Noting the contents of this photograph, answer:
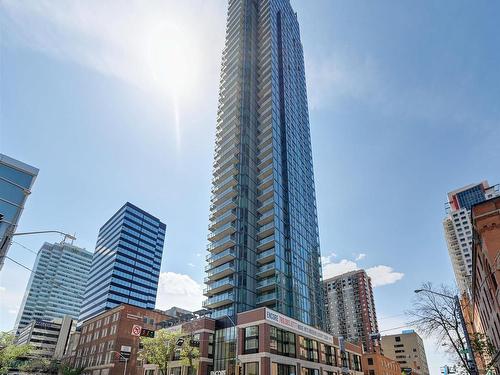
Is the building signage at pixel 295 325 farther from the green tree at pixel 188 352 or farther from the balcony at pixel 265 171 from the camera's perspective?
the balcony at pixel 265 171

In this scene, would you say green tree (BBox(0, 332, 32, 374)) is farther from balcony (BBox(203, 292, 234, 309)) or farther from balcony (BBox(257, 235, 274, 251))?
balcony (BBox(257, 235, 274, 251))

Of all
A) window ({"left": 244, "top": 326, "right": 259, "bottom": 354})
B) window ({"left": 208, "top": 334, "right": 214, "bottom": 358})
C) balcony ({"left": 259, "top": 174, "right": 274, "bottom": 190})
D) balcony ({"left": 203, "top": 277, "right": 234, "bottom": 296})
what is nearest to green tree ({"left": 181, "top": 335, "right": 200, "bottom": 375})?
window ({"left": 208, "top": 334, "right": 214, "bottom": 358})

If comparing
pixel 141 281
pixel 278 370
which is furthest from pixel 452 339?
pixel 141 281

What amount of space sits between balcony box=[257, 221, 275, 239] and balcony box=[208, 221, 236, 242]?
6.22 m

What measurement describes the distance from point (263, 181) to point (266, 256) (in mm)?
19929

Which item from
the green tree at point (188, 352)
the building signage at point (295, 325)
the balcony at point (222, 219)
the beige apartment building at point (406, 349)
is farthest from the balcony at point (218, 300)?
the beige apartment building at point (406, 349)

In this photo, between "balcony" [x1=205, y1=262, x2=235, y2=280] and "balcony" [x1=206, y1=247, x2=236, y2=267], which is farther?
"balcony" [x1=206, y1=247, x2=236, y2=267]

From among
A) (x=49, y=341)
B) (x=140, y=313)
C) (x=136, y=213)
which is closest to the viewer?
(x=140, y=313)

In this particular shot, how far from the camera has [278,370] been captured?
154 feet

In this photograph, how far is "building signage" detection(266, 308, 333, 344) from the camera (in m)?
48.8

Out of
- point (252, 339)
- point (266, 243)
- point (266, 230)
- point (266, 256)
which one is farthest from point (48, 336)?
point (252, 339)

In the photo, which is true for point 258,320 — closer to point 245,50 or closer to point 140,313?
point 140,313

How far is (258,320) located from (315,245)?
42646mm

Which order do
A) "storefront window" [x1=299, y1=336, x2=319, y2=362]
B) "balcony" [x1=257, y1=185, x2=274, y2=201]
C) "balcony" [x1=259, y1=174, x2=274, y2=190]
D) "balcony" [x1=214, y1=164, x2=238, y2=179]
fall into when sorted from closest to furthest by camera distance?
"storefront window" [x1=299, y1=336, x2=319, y2=362] < "balcony" [x1=257, y1=185, x2=274, y2=201] < "balcony" [x1=259, y1=174, x2=274, y2=190] < "balcony" [x1=214, y1=164, x2=238, y2=179]
